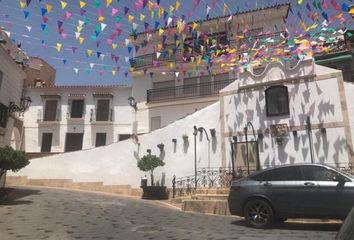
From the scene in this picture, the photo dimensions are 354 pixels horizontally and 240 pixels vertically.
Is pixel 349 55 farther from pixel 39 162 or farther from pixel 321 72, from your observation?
pixel 39 162

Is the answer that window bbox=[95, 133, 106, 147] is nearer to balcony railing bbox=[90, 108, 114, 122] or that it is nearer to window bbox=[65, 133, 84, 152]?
balcony railing bbox=[90, 108, 114, 122]

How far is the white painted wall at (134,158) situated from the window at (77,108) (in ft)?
28.8

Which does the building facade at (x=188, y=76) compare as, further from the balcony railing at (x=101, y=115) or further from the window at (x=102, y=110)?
the window at (x=102, y=110)

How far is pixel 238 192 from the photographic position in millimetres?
9297

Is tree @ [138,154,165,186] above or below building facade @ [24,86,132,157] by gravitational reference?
below

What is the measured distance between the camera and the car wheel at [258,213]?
8.75 m

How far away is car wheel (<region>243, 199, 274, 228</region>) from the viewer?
875cm

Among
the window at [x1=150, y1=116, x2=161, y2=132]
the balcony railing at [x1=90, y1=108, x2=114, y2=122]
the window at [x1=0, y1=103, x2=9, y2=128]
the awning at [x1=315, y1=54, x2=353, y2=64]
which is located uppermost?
the awning at [x1=315, y1=54, x2=353, y2=64]

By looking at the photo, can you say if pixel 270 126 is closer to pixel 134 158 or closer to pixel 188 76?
pixel 134 158

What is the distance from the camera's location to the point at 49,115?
3119 centimetres

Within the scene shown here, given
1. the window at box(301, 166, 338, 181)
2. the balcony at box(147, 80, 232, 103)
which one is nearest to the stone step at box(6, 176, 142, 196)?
the balcony at box(147, 80, 232, 103)

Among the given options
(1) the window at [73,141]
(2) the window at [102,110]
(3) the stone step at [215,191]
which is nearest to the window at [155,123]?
(2) the window at [102,110]

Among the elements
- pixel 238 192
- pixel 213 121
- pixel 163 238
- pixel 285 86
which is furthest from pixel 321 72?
pixel 163 238

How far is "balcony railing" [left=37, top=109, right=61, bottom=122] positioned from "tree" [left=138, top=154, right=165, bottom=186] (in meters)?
14.9
